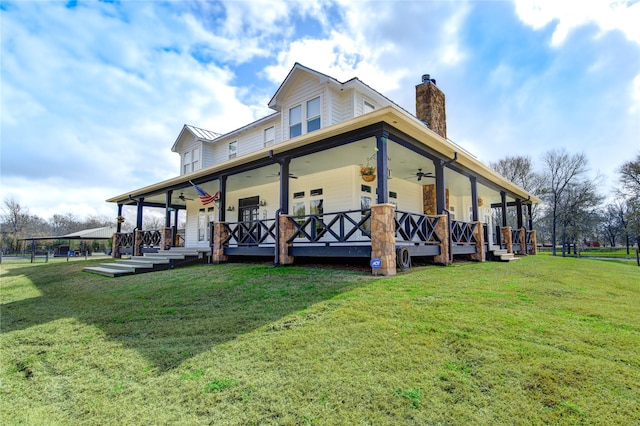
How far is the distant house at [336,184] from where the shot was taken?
7.62 meters

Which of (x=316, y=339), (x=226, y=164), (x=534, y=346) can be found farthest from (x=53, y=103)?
(x=534, y=346)

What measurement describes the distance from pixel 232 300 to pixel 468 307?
12.7 ft

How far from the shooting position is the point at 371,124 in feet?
24.1

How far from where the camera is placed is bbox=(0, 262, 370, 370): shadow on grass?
13.6 feet

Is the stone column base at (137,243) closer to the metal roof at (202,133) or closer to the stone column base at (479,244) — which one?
the metal roof at (202,133)

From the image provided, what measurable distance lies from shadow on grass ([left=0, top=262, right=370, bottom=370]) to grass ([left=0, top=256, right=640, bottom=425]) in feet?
0.13

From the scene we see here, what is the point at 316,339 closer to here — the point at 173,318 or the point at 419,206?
the point at 173,318

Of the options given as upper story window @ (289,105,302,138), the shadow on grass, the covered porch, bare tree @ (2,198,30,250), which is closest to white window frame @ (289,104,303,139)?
upper story window @ (289,105,302,138)

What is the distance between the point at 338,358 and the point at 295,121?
420 inches

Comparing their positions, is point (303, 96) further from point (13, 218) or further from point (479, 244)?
point (13, 218)

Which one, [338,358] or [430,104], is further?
[430,104]

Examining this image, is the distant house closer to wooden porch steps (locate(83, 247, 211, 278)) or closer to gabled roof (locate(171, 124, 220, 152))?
gabled roof (locate(171, 124, 220, 152))

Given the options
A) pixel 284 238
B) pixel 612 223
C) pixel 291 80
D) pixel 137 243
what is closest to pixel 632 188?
pixel 612 223

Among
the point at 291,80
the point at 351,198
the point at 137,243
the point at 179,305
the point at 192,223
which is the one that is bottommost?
the point at 179,305
